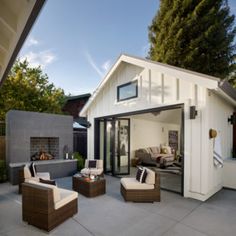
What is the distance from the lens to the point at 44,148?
26.0 ft

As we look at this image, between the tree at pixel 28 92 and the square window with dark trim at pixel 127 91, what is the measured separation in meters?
7.27

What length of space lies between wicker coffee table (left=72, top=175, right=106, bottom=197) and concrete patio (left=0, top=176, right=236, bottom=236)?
15 cm

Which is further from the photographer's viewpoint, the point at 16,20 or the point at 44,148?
the point at 44,148

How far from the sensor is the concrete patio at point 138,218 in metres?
3.18

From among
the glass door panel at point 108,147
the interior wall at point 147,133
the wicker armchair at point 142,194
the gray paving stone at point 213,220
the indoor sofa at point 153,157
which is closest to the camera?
the gray paving stone at point 213,220

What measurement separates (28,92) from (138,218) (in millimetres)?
10776

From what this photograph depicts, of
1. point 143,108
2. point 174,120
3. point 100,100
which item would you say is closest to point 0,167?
point 100,100

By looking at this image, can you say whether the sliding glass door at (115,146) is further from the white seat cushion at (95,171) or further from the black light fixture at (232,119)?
the black light fixture at (232,119)

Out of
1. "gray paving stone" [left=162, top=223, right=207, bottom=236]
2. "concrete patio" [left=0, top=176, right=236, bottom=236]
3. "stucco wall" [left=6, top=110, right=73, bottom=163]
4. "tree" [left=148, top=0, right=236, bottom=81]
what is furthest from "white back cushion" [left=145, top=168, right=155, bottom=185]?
"tree" [left=148, top=0, right=236, bottom=81]

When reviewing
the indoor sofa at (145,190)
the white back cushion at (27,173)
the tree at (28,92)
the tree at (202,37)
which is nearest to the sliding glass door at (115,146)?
the indoor sofa at (145,190)

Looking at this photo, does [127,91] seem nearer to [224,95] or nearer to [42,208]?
[224,95]

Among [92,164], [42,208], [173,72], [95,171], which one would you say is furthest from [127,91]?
[42,208]

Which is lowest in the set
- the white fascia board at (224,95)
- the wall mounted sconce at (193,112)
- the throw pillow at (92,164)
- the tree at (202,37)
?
the throw pillow at (92,164)

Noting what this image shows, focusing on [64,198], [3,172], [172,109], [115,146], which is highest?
[172,109]
